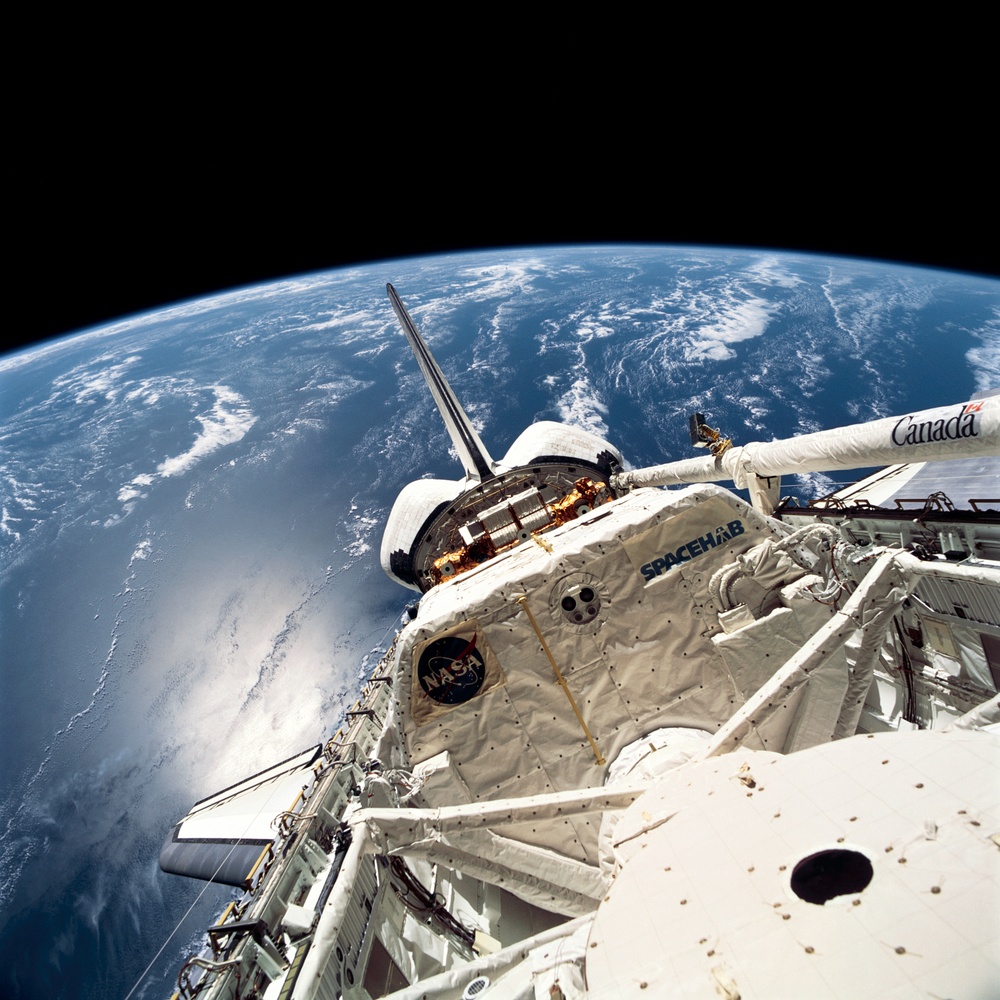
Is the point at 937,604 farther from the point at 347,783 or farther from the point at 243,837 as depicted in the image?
the point at 243,837

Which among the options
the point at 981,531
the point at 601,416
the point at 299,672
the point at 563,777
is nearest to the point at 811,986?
the point at 563,777

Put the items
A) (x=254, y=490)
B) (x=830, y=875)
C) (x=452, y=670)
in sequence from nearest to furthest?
(x=830, y=875)
(x=452, y=670)
(x=254, y=490)

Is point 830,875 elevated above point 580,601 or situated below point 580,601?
above

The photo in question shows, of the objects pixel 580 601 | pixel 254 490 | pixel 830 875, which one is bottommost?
pixel 254 490

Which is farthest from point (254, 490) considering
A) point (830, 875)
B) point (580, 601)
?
point (830, 875)

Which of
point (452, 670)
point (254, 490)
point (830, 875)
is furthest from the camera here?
point (254, 490)

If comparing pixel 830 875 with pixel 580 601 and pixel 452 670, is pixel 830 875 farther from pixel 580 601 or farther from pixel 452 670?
pixel 452 670

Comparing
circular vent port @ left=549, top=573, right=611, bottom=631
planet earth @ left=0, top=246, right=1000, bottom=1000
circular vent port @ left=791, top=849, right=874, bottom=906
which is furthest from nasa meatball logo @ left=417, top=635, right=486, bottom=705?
planet earth @ left=0, top=246, right=1000, bottom=1000

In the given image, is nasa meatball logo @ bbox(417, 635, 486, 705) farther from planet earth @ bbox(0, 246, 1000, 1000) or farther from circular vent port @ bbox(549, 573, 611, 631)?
planet earth @ bbox(0, 246, 1000, 1000)
